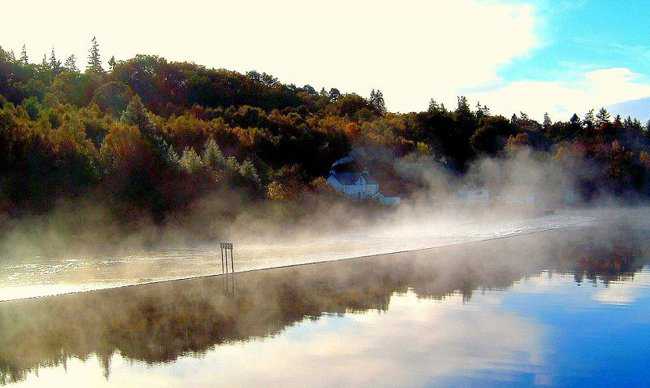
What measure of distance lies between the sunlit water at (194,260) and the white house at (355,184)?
14574 mm

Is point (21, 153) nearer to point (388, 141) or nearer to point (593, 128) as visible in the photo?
point (388, 141)

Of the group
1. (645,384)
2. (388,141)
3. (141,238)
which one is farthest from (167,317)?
(388,141)

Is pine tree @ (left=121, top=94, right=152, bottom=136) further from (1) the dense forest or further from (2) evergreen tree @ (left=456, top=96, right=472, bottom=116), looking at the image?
(2) evergreen tree @ (left=456, top=96, right=472, bottom=116)

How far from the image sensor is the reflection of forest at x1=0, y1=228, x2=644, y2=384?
63.7 feet

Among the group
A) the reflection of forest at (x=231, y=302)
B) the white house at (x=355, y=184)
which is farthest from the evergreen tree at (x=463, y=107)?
the reflection of forest at (x=231, y=302)

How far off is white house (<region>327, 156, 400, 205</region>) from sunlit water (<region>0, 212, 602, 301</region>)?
1457 cm

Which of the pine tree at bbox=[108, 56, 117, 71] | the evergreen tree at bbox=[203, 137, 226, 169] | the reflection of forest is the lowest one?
the reflection of forest

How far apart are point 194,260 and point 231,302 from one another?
13259 mm

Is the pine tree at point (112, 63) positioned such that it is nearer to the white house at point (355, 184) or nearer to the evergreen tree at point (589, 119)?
the white house at point (355, 184)

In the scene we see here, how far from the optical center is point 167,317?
22859 mm

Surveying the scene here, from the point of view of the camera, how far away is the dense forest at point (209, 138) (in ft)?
154

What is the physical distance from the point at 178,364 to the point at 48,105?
200 ft

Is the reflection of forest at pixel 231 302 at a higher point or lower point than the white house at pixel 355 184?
lower

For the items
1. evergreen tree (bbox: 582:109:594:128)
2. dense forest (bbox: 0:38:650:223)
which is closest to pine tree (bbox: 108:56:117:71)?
dense forest (bbox: 0:38:650:223)
